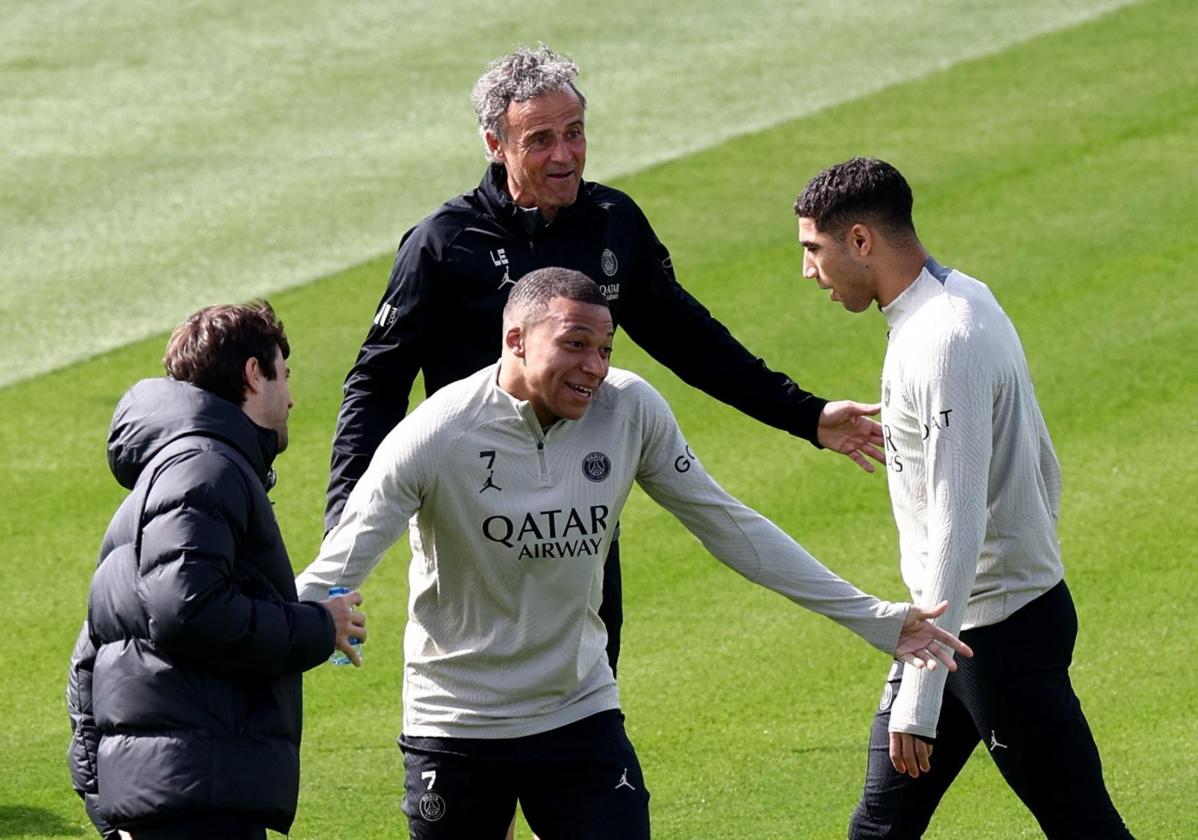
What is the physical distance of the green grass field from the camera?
322 inches

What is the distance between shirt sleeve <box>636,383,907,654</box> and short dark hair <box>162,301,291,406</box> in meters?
1.05

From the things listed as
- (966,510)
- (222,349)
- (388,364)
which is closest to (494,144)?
(388,364)

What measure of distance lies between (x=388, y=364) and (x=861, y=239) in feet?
5.14


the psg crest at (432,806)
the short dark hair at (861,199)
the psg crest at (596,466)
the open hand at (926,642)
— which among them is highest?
the short dark hair at (861,199)

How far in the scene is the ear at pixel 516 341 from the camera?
527 centimetres

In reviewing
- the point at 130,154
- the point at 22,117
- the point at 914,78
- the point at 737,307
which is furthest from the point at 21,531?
the point at 914,78

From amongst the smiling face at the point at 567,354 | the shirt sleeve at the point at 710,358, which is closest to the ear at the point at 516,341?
the smiling face at the point at 567,354

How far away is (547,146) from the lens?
623 cm

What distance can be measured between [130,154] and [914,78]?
25.0 feet

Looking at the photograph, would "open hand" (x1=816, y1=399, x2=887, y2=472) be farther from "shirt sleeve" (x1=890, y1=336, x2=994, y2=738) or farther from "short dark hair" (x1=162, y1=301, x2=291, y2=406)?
"short dark hair" (x1=162, y1=301, x2=291, y2=406)

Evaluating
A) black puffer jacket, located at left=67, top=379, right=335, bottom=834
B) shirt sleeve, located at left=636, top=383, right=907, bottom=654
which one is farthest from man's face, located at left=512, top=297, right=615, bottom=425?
black puffer jacket, located at left=67, top=379, right=335, bottom=834

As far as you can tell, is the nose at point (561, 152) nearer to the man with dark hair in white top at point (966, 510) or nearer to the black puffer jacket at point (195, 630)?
the man with dark hair in white top at point (966, 510)

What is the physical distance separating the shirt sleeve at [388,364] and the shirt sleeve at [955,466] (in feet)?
5.40

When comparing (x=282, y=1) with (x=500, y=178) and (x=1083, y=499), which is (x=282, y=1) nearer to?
(x=1083, y=499)
